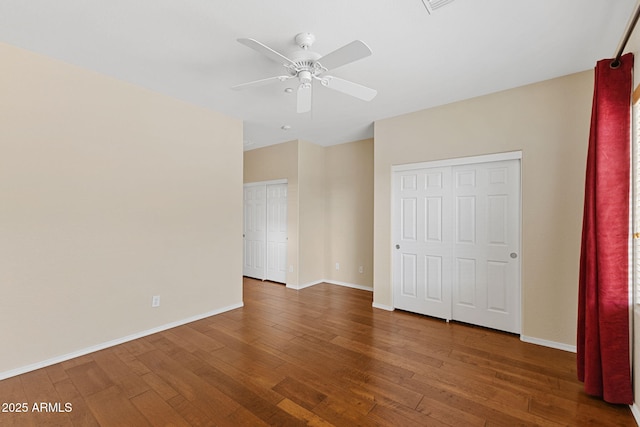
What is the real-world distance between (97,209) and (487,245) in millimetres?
4192

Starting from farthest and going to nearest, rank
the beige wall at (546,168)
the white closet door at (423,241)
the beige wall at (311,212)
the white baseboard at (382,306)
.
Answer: the beige wall at (311,212) < the white baseboard at (382,306) < the white closet door at (423,241) < the beige wall at (546,168)

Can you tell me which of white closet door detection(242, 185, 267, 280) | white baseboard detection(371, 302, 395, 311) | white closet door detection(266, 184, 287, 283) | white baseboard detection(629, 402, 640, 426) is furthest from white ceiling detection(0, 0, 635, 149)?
white closet door detection(242, 185, 267, 280)

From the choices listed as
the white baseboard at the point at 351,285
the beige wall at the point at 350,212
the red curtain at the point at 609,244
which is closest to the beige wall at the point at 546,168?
the red curtain at the point at 609,244

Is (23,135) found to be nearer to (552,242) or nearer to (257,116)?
(257,116)

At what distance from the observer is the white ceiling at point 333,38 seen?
6.02 feet

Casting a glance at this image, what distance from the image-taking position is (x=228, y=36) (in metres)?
2.12

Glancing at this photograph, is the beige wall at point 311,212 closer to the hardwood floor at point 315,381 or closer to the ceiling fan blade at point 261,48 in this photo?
the hardwood floor at point 315,381

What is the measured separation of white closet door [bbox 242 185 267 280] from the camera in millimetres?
5672

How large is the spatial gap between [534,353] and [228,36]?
3.92m

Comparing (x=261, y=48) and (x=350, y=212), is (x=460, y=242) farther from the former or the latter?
(x=261, y=48)

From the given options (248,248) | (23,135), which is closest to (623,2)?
(23,135)

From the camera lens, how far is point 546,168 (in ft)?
9.23

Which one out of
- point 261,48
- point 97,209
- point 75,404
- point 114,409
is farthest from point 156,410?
point 261,48

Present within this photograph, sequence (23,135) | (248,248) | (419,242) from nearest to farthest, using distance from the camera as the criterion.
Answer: (23,135), (419,242), (248,248)
